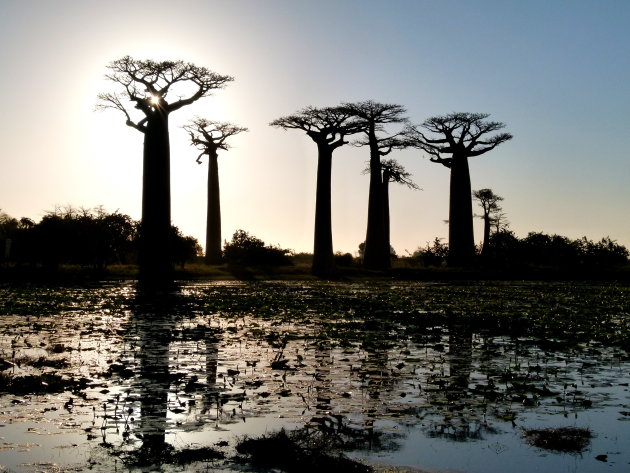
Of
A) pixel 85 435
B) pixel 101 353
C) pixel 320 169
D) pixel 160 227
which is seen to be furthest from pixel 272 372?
pixel 320 169

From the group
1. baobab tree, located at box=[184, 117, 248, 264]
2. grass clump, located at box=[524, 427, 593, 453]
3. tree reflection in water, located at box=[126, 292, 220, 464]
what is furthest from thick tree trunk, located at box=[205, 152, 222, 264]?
grass clump, located at box=[524, 427, 593, 453]

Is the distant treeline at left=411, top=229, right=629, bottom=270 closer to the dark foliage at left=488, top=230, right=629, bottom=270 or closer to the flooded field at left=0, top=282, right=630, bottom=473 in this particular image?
the dark foliage at left=488, top=230, right=629, bottom=270

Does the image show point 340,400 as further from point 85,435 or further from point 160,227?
point 160,227

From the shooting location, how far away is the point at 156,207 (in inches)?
1426

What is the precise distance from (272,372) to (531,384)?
3.02m

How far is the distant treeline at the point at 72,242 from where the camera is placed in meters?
40.8

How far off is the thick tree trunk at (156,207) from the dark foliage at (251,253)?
561 inches

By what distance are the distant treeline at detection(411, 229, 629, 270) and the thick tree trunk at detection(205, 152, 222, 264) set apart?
14811 millimetres

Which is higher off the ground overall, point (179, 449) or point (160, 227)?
point (160, 227)

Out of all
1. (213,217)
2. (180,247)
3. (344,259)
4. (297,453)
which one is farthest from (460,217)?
(297,453)

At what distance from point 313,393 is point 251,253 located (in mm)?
44034

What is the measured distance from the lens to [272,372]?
959cm

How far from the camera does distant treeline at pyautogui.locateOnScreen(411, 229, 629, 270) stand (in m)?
53.0

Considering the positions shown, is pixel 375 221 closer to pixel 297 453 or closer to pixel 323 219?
pixel 323 219
